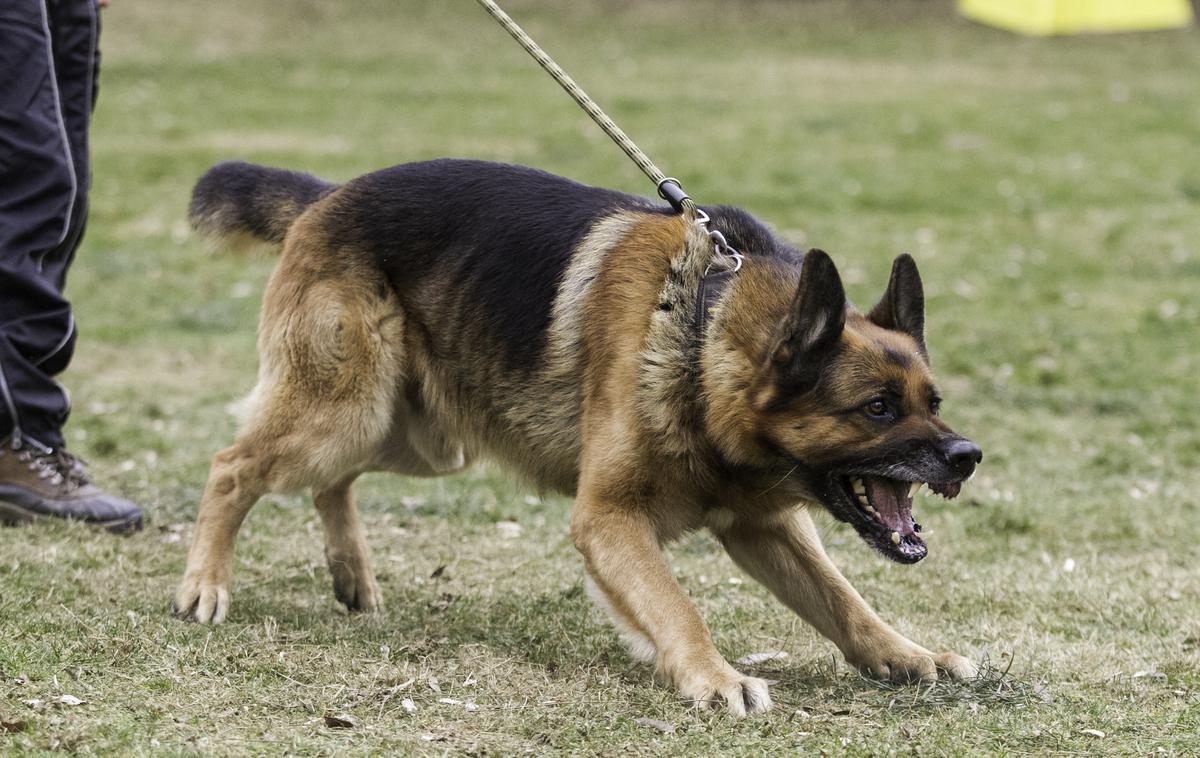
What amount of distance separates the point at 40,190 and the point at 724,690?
138 inches

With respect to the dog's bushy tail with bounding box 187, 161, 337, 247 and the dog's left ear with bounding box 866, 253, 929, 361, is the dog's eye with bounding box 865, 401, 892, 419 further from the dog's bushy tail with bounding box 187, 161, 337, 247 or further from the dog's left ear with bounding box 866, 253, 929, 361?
the dog's bushy tail with bounding box 187, 161, 337, 247

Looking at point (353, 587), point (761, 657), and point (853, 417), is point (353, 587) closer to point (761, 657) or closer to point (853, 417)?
point (761, 657)

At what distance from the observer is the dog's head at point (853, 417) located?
4.01 meters

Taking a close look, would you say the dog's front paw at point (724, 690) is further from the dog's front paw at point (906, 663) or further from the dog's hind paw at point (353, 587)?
the dog's hind paw at point (353, 587)

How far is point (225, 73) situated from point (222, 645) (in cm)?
1753

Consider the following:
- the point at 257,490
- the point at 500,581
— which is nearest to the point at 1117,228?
the point at 500,581

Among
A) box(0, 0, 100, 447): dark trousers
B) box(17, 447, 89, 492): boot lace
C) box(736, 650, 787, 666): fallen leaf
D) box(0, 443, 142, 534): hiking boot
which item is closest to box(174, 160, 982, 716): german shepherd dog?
box(736, 650, 787, 666): fallen leaf

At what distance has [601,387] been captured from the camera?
455 centimetres

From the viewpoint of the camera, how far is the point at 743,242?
4711 mm

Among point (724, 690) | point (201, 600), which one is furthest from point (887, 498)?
point (201, 600)

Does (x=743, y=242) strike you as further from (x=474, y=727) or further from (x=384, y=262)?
(x=474, y=727)

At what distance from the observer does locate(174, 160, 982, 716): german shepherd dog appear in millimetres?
4117

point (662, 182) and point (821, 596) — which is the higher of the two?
point (662, 182)

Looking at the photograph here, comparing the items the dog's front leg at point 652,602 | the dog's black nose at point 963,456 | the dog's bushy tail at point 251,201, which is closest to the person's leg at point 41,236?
the dog's bushy tail at point 251,201
